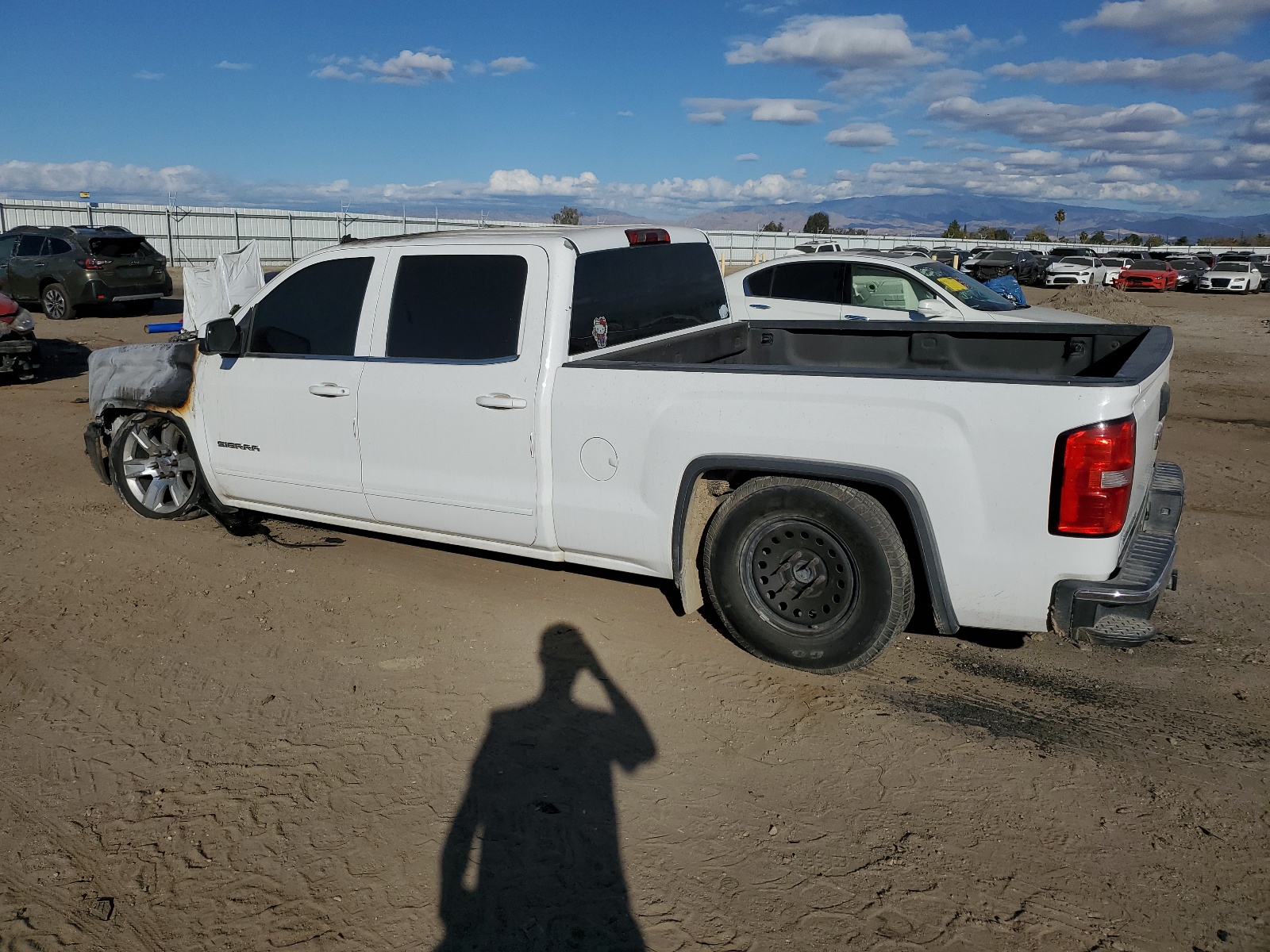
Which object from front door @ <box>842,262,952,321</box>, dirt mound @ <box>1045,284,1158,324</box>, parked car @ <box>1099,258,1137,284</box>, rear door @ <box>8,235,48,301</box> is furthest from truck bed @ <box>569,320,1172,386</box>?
parked car @ <box>1099,258,1137,284</box>

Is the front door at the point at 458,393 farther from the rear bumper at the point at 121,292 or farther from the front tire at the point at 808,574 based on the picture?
the rear bumper at the point at 121,292

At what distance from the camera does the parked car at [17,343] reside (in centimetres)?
1216

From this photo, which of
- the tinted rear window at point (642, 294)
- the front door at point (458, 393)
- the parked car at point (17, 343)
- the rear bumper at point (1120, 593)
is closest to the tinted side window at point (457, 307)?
the front door at point (458, 393)

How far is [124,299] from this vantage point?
19.4 metres

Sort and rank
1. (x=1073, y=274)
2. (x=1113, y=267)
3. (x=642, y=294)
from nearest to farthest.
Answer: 1. (x=642, y=294)
2. (x=1073, y=274)
3. (x=1113, y=267)

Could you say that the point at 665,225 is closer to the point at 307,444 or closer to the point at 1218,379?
the point at 307,444

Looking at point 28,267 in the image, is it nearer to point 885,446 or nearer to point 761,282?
point 761,282

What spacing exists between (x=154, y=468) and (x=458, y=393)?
2991mm

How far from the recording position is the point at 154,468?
6.62 m

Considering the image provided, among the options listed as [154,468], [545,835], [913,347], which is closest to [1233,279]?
[913,347]

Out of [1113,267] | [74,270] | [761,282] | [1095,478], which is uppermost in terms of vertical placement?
[1113,267]

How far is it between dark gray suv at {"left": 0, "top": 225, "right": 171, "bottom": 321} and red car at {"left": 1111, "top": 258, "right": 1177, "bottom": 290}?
34.0 m

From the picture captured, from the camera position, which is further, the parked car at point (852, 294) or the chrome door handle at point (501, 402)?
the parked car at point (852, 294)

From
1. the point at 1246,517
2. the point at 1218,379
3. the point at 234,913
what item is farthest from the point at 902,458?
the point at 1218,379
